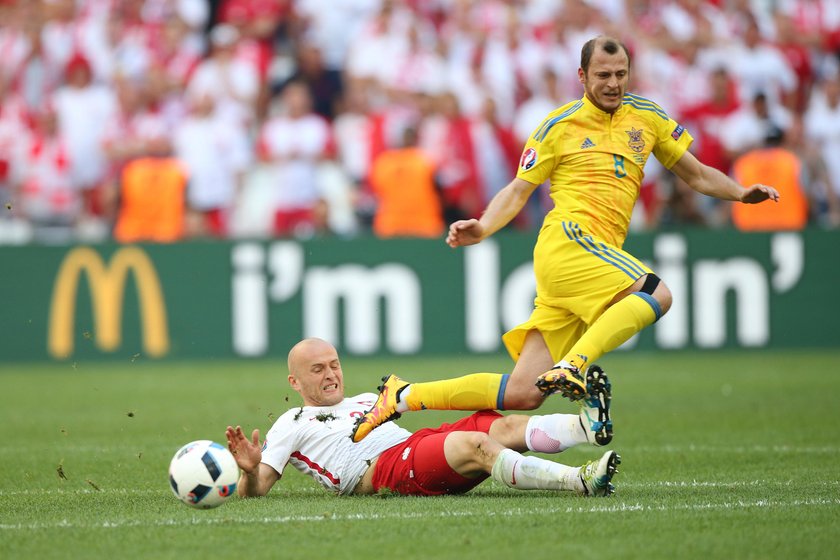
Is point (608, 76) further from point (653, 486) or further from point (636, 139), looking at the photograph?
point (653, 486)

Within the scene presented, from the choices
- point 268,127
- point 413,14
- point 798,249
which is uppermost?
point 413,14

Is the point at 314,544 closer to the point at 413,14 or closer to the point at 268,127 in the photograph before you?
the point at 268,127

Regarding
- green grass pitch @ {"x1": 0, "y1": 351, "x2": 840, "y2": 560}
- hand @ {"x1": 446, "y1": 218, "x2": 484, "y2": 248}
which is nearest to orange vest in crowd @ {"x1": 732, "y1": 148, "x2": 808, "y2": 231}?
green grass pitch @ {"x1": 0, "y1": 351, "x2": 840, "y2": 560}

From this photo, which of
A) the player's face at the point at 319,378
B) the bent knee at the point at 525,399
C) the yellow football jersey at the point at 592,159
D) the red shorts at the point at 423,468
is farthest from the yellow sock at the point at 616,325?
the player's face at the point at 319,378

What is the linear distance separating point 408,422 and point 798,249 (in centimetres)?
653

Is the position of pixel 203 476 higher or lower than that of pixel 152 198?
lower

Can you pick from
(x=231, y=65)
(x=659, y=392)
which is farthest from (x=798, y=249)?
(x=231, y=65)

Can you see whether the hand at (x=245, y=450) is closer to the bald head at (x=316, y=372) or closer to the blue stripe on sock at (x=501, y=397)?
the bald head at (x=316, y=372)

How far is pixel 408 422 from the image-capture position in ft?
35.9

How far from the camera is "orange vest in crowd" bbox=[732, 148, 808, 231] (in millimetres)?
16234

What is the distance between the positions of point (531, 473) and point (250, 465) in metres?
1.34

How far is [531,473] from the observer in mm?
6742

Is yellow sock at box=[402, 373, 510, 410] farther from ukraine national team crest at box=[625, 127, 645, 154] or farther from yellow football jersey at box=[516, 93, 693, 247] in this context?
ukraine national team crest at box=[625, 127, 645, 154]

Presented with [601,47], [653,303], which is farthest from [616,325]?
[601,47]
